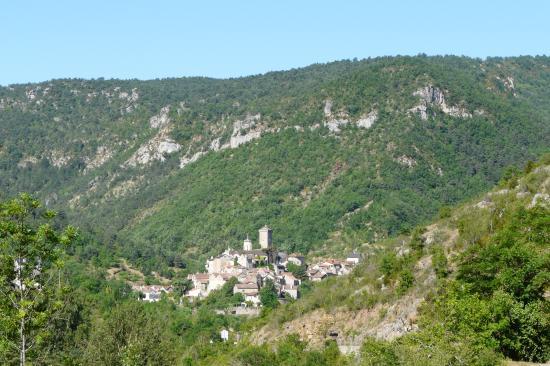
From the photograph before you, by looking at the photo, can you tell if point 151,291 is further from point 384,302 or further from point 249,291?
point 384,302

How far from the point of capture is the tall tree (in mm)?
18312

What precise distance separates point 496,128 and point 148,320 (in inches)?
4598

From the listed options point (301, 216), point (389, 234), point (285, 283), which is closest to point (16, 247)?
point (285, 283)

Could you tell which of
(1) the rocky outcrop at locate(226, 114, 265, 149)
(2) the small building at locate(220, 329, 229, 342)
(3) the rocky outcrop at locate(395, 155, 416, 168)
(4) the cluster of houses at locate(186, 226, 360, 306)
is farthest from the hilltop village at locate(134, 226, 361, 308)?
(1) the rocky outcrop at locate(226, 114, 265, 149)

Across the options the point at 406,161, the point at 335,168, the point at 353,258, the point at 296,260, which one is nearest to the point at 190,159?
the point at 335,168

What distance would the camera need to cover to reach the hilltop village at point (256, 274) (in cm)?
8731

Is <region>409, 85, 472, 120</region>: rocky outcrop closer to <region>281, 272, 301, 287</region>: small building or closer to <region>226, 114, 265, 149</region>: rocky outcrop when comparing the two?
<region>226, 114, 265, 149</region>: rocky outcrop

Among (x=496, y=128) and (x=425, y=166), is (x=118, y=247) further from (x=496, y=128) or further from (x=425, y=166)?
(x=496, y=128)

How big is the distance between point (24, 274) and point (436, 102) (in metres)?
143

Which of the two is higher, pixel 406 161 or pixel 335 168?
pixel 406 161

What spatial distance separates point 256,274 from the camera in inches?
3620

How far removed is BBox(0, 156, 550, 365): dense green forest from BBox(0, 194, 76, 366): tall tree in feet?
0.09

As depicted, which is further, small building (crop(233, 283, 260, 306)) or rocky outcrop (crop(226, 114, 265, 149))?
rocky outcrop (crop(226, 114, 265, 149))

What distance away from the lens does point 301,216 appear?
5256 inches
